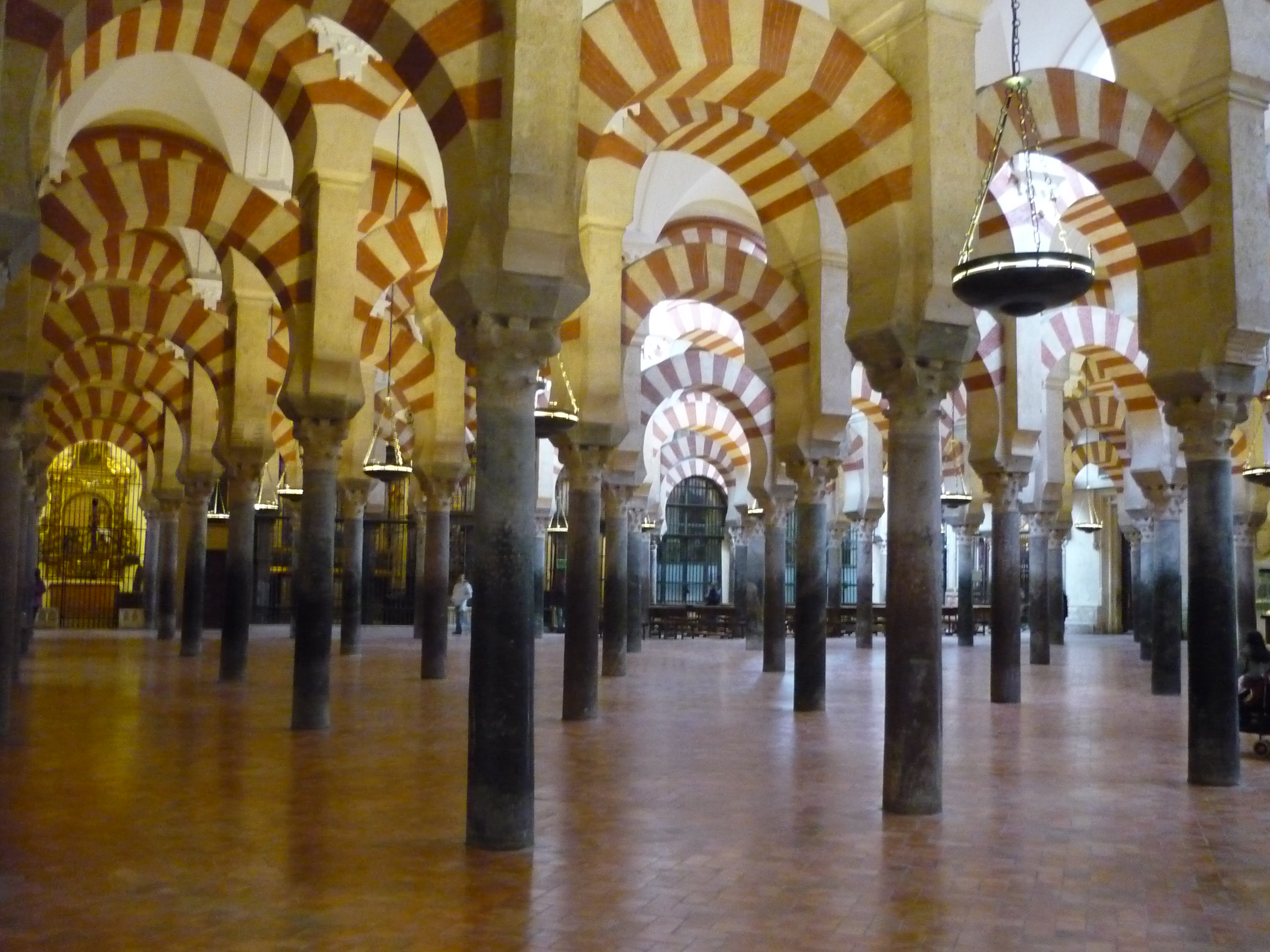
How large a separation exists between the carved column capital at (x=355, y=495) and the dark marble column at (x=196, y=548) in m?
1.69

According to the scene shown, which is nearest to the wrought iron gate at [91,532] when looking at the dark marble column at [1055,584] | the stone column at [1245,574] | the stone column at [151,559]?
the stone column at [151,559]

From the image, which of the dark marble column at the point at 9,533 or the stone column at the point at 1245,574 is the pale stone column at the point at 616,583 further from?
the stone column at the point at 1245,574

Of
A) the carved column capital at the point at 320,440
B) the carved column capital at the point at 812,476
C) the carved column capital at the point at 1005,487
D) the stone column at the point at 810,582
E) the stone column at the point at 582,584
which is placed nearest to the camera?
the carved column capital at the point at 320,440

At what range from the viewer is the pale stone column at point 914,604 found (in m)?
5.80

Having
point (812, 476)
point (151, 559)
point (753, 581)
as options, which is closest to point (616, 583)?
point (812, 476)

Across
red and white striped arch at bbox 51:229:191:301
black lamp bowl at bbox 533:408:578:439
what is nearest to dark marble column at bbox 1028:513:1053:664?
black lamp bowl at bbox 533:408:578:439

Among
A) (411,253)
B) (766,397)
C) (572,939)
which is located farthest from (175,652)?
(572,939)

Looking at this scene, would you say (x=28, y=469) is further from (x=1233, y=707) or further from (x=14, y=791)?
(x=1233, y=707)

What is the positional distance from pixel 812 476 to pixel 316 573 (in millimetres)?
4688

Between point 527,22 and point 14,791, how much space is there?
4372mm

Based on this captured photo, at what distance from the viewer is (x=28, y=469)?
1405cm

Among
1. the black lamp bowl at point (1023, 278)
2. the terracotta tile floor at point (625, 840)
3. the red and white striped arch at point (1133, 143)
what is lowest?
the terracotta tile floor at point (625, 840)

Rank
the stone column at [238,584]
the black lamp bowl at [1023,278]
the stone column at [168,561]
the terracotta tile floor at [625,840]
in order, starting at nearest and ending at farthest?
the terracotta tile floor at [625,840], the black lamp bowl at [1023,278], the stone column at [238,584], the stone column at [168,561]

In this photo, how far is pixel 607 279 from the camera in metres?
9.34
